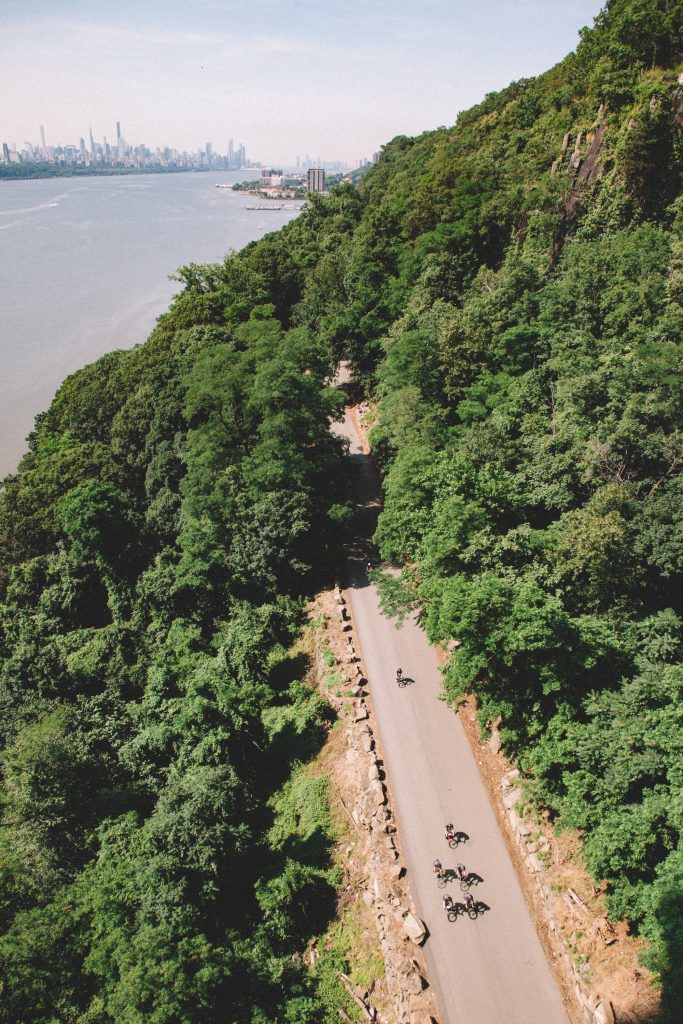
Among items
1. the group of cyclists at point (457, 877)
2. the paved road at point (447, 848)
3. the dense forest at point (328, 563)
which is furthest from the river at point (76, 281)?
the group of cyclists at point (457, 877)

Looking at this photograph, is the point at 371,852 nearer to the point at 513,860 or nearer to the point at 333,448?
the point at 513,860

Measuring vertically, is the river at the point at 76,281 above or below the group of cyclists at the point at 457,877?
above

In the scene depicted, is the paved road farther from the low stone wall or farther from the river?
the river

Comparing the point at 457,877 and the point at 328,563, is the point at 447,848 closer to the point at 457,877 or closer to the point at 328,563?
the point at 457,877

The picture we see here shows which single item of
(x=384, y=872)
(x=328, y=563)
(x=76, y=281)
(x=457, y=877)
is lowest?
(x=384, y=872)

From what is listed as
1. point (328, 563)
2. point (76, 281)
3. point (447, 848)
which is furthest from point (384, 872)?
point (76, 281)

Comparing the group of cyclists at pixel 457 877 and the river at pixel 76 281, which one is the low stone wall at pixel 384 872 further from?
the river at pixel 76 281
